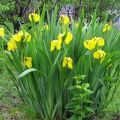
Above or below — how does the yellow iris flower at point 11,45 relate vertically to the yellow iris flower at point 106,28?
below

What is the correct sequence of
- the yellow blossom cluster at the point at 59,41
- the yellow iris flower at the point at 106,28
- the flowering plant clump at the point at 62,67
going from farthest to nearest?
1. the yellow iris flower at the point at 106,28
2. the flowering plant clump at the point at 62,67
3. the yellow blossom cluster at the point at 59,41

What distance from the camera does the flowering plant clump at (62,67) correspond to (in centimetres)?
400

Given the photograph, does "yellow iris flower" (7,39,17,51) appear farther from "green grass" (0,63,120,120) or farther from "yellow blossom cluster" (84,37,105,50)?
"green grass" (0,63,120,120)

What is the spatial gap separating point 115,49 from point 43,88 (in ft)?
3.06

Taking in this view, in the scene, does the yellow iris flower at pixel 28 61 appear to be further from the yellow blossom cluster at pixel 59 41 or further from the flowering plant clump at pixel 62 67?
the yellow blossom cluster at pixel 59 41

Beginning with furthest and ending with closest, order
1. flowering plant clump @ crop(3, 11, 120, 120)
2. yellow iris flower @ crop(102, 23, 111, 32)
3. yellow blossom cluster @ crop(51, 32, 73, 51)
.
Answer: yellow iris flower @ crop(102, 23, 111, 32), flowering plant clump @ crop(3, 11, 120, 120), yellow blossom cluster @ crop(51, 32, 73, 51)

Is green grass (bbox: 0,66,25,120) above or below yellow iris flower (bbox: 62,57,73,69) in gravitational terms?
below

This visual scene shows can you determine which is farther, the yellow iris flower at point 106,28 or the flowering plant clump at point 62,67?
the yellow iris flower at point 106,28

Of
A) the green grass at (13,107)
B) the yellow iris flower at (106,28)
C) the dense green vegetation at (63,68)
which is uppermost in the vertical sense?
the yellow iris flower at (106,28)

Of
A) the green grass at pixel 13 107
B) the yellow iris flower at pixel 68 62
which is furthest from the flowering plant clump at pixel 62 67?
the green grass at pixel 13 107

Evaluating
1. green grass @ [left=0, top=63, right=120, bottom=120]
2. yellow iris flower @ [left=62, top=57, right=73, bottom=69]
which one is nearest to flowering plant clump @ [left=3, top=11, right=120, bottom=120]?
yellow iris flower @ [left=62, top=57, right=73, bottom=69]

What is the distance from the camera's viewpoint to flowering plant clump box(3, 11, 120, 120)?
13.1 feet

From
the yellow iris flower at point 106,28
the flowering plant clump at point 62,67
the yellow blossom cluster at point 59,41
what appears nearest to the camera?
the yellow blossom cluster at point 59,41

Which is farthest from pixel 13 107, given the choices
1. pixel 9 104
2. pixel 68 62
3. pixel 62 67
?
pixel 68 62
